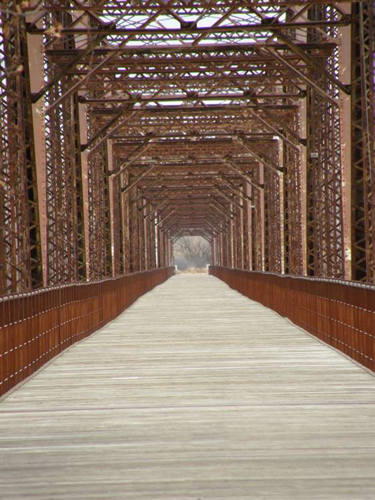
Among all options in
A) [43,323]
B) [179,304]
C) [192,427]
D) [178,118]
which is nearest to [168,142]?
[178,118]

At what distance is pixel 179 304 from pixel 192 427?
2625cm

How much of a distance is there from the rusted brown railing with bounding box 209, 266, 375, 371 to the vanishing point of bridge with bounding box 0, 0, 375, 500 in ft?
0.21

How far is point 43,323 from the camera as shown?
14016mm

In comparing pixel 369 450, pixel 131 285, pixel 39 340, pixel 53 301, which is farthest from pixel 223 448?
pixel 131 285

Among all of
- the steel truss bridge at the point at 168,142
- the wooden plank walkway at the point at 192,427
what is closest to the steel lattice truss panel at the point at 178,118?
the steel truss bridge at the point at 168,142

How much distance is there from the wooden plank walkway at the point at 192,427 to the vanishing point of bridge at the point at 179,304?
0.03 meters

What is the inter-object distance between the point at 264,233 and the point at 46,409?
3626cm

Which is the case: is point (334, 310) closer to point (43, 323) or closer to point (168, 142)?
point (43, 323)

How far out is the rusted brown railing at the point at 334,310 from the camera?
12867 mm

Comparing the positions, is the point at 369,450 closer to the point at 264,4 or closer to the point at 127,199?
the point at 264,4

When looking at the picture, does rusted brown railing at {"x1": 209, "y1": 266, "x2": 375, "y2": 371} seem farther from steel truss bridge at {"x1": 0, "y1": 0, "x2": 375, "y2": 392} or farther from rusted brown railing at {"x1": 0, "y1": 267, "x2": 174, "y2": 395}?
rusted brown railing at {"x1": 0, "y1": 267, "x2": 174, "y2": 395}

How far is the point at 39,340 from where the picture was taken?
44.6 ft

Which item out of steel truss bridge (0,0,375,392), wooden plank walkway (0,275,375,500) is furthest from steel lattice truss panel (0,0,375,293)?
wooden plank walkway (0,275,375,500)

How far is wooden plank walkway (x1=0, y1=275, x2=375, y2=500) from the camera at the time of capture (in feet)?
20.8
